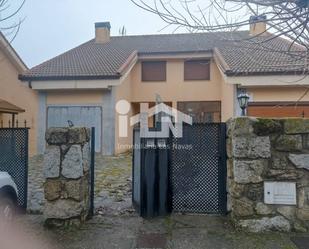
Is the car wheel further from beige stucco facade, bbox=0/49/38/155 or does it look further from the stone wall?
beige stucco facade, bbox=0/49/38/155

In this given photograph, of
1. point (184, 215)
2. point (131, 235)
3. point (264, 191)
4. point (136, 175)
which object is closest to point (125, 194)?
point (136, 175)

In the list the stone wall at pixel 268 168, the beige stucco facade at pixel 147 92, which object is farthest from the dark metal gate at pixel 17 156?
the beige stucco facade at pixel 147 92

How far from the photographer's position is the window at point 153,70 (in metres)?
16.2

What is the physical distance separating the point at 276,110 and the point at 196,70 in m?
4.80

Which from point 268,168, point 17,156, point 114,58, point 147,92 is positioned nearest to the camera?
point 268,168

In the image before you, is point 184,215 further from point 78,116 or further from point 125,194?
point 78,116

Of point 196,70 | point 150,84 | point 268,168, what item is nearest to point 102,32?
point 150,84

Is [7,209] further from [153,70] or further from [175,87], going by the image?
[153,70]

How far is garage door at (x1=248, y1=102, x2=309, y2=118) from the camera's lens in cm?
1285

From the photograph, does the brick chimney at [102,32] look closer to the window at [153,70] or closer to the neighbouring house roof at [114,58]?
the neighbouring house roof at [114,58]

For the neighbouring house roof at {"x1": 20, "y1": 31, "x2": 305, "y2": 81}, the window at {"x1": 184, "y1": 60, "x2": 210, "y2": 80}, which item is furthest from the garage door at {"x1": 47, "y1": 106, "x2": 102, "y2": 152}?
the window at {"x1": 184, "y1": 60, "x2": 210, "y2": 80}

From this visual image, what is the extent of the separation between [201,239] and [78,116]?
10.8m

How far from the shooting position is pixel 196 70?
1608cm

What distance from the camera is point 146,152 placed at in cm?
491
